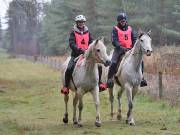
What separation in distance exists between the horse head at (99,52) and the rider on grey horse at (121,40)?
1486 millimetres

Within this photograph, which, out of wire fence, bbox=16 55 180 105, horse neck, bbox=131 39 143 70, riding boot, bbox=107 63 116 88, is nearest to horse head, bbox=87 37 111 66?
horse neck, bbox=131 39 143 70

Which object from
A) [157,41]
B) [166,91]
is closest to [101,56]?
[166,91]

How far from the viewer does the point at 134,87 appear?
1269cm

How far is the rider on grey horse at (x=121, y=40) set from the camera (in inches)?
517

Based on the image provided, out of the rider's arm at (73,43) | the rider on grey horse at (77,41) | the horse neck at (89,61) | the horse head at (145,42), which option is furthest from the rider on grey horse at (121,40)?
the horse neck at (89,61)

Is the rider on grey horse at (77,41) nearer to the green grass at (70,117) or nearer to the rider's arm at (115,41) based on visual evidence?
the rider's arm at (115,41)

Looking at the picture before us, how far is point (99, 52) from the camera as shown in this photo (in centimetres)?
1154

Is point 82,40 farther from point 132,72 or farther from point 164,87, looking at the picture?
point 164,87

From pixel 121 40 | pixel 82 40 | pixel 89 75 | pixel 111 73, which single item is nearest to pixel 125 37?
pixel 121 40

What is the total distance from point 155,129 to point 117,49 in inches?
112

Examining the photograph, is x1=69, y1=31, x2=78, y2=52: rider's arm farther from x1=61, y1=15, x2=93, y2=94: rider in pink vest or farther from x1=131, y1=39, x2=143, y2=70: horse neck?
x1=131, y1=39, x2=143, y2=70: horse neck

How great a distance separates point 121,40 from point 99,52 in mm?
1918

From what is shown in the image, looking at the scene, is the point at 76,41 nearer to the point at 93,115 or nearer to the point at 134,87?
the point at 134,87

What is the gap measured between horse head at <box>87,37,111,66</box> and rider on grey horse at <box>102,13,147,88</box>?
149 centimetres
